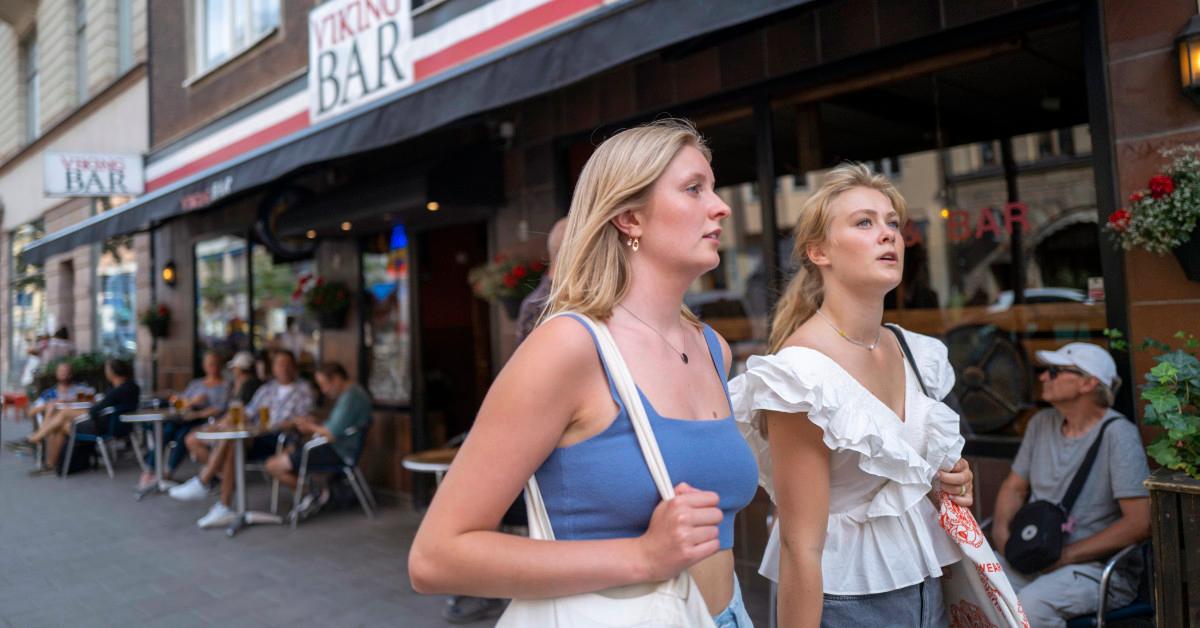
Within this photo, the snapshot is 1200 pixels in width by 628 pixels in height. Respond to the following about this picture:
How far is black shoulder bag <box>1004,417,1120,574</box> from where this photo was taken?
3.01 m

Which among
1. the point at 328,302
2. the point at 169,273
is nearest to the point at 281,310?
the point at 328,302

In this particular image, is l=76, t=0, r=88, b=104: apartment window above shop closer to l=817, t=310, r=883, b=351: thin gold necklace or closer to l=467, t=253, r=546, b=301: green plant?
l=467, t=253, r=546, b=301: green plant

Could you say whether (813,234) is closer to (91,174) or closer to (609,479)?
(609,479)

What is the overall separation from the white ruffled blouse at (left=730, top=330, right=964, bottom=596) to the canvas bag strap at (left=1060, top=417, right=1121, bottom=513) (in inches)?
60.2

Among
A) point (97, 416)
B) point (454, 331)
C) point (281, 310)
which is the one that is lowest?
point (97, 416)

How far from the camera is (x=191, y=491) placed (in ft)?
25.8

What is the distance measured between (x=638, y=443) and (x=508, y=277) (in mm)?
4594

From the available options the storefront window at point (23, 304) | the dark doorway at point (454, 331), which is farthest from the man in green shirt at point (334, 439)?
the storefront window at point (23, 304)

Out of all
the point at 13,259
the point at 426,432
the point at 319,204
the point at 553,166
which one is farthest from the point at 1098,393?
the point at 13,259

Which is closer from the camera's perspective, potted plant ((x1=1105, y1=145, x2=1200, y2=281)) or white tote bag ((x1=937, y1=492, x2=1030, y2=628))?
white tote bag ((x1=937, y1=492, x2=1030, y2=628))

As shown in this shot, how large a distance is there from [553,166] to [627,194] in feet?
15.3

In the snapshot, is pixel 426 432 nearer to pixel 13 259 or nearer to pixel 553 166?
pixel 553 166

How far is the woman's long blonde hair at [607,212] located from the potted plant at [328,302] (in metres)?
6.89

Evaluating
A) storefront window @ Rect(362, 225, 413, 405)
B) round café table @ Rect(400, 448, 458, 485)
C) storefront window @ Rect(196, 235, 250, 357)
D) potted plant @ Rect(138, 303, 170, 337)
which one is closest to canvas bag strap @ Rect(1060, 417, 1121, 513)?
round café table @ Rect(400, 448, 458, 485)
